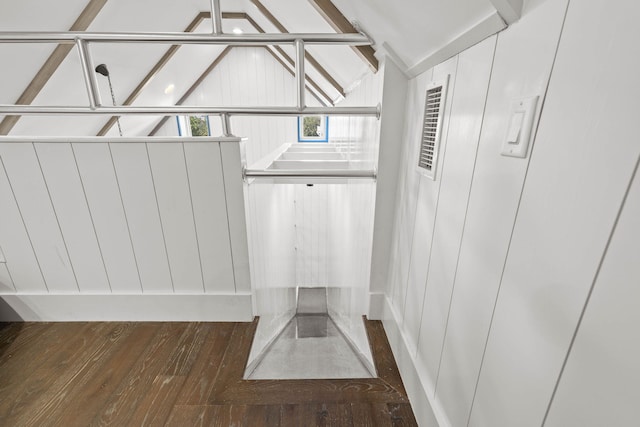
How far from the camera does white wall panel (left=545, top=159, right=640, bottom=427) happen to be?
0.39 meters

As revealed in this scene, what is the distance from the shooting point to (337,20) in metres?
1.35

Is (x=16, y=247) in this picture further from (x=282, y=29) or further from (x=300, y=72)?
(x=282, y=29)

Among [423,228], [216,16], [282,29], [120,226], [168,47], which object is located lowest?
[120,226]

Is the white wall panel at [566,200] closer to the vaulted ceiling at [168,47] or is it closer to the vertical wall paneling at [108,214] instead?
the vaulted ceiling at [168,47]

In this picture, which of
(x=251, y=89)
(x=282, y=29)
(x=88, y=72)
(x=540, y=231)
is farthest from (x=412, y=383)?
(x=251, y=89)

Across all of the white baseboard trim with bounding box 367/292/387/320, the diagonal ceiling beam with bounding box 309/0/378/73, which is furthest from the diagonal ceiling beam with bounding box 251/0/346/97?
the white baseboard trim with bounding box 367/292/387/320

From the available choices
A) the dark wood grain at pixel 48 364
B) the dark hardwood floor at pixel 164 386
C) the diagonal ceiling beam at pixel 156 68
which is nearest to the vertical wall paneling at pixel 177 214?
the dark hardwood floor at pixel 164 386

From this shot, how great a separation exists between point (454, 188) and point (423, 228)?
0.29 m

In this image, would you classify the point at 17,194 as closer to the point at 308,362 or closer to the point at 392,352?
the point at 308,362

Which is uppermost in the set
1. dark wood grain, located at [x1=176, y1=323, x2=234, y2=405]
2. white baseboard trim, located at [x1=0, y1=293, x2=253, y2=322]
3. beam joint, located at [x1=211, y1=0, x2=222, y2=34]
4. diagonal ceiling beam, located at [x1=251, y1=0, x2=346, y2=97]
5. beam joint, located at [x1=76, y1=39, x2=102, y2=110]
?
diagonal ceiling beam, located at [x1=251, y1=0, x2=346, y2=97]

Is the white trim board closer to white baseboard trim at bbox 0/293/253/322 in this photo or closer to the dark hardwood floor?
the dark hardwood floor

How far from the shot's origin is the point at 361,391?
50.4 inches

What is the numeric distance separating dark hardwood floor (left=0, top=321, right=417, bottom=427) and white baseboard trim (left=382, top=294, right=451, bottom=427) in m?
0.05

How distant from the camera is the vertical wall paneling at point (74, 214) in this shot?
1.42m
